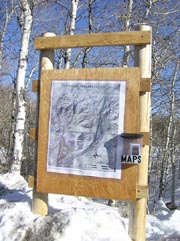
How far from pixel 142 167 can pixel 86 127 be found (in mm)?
735

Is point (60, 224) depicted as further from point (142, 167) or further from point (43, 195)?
point (142, 167)

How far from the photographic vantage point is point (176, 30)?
10.3 meters

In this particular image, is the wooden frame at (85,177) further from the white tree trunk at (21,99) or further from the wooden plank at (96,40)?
the white tree trunk at (21,99)

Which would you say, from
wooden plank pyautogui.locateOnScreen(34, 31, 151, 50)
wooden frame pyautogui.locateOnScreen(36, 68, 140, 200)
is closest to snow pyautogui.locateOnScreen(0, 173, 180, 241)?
wooden frame pyautogui.locateOnScreen(36, 68, 140, 200)

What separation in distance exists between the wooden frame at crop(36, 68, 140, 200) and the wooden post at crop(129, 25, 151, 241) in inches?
5.0

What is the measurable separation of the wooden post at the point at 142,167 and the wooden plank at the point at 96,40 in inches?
4.3

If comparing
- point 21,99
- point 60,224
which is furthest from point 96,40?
point 21,99

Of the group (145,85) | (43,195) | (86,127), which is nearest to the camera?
(145,85)

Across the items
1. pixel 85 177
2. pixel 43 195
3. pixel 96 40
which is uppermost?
pixel 96 40

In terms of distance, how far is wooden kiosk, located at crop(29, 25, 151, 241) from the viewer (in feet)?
11.1

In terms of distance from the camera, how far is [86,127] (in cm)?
357

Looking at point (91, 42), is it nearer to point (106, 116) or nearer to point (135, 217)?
point (106, 116)

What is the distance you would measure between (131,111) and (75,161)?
2.67 ft

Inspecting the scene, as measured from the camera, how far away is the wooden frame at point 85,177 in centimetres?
338
